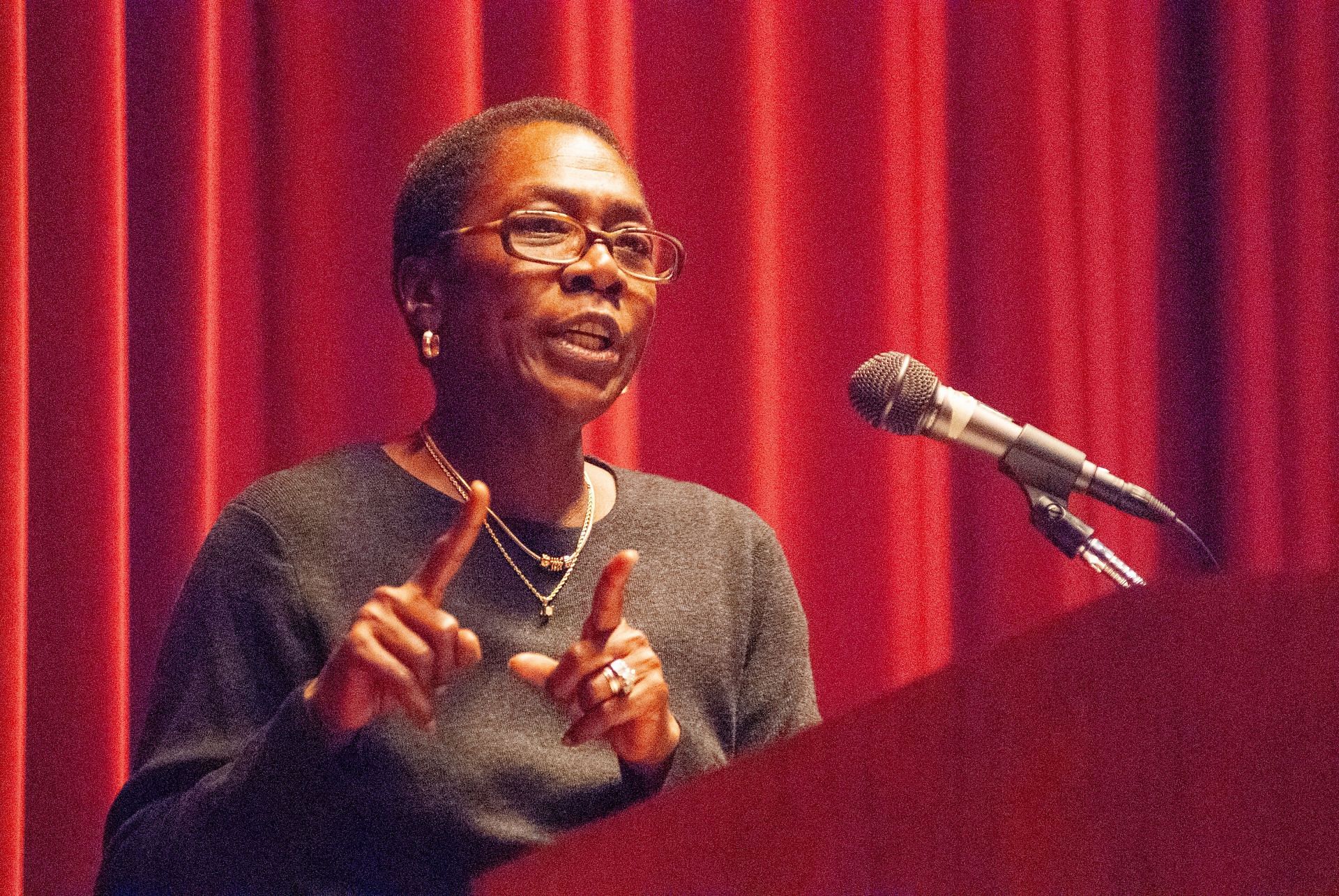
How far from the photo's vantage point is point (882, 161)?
6.52 ft

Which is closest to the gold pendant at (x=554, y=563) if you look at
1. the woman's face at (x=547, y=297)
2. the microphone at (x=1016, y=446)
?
the woman's face at (x=547, y=297)

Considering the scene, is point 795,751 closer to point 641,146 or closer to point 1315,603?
point 1315,603

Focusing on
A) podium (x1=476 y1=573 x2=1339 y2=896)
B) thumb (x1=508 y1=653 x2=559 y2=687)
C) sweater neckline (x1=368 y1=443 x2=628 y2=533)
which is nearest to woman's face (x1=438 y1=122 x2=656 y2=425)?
sweater neckline (x1=368 y1=443 x2=628 y2=533)

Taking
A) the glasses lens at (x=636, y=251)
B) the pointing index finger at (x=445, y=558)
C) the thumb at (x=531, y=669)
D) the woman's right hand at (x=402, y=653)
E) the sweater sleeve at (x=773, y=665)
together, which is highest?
the glasses lens at (x=636, y=251)

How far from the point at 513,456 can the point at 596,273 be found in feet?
0.74

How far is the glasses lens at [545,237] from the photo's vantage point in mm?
1322

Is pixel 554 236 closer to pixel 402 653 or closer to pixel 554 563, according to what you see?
pixel 554 563

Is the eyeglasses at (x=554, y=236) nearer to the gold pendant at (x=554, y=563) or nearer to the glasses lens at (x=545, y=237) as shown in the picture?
the glasses lens at (x=545, y=237)

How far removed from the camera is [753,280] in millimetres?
1902

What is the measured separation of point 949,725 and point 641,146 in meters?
1.49

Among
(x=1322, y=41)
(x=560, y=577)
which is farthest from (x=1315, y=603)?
(x=1322, y=41)

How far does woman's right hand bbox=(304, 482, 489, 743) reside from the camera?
35.4 inches

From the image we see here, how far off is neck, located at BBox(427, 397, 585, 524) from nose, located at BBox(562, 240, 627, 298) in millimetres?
153

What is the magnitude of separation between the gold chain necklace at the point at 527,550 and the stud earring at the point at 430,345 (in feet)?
0.31
